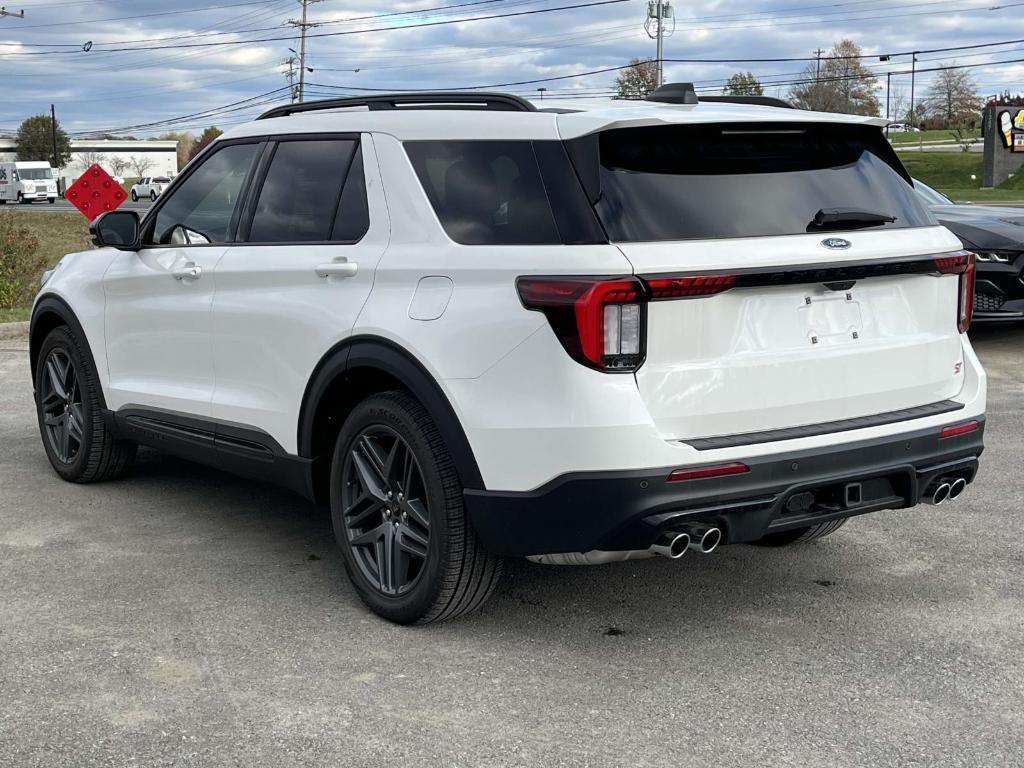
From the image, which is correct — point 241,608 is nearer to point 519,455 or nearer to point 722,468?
point 519,455

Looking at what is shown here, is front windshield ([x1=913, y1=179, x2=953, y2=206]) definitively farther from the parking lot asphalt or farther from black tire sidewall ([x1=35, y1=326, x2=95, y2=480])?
black tire sidewall ([x1=35, y1=326, x2=95, y2=480])

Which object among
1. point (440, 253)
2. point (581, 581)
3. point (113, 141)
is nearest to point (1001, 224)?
point (581, 581)

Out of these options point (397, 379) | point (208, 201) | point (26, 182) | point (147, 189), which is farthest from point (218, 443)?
point (147, 189)

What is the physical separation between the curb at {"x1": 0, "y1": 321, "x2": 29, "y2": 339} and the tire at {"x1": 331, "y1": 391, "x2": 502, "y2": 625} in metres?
9.33

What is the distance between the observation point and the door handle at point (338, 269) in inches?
178

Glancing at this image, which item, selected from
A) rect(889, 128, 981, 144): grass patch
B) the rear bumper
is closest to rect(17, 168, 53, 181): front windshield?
rect(889, 128, 981, 144): grass patch

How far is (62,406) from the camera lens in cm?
678

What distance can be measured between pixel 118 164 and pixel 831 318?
133174 millimetres

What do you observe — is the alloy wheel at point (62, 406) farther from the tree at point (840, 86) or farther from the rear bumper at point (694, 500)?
the tree at point (840, 86)

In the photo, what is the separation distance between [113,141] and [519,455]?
580 feet

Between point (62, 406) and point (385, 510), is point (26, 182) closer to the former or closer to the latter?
point (62, 406)

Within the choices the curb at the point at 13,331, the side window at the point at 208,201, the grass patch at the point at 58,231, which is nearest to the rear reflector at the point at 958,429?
the side window at the point at 208,201

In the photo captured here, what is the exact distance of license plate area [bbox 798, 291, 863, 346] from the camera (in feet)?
13.3

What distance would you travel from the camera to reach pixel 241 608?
15.5 ft
